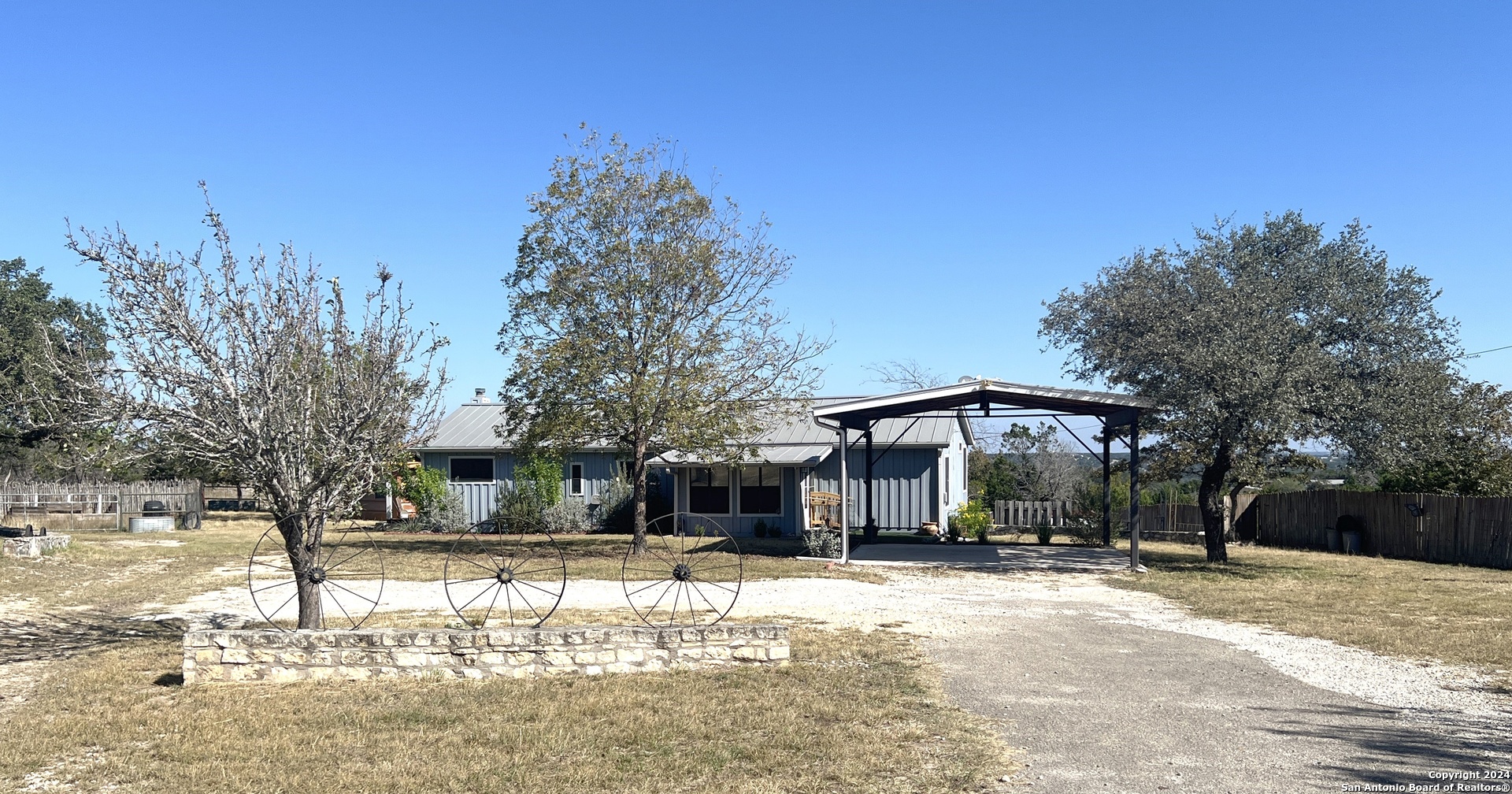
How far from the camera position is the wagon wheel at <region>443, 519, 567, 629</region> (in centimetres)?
1155

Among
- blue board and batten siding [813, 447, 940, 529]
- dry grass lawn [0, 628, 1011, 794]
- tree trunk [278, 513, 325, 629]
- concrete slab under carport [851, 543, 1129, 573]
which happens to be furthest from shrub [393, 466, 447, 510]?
dry grass lawn [0, 628, 1011, 794]

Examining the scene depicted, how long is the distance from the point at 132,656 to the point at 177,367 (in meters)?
3.09

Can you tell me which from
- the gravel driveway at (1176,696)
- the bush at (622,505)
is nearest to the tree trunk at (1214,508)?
the gravel driveway at (1176,696)

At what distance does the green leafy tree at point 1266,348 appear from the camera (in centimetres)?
1648

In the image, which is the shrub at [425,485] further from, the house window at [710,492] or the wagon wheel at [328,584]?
the house window at [710,492]

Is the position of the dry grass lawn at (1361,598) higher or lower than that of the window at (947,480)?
lower

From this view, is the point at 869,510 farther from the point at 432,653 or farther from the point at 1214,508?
the point at 432,653

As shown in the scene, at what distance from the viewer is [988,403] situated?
2011cm

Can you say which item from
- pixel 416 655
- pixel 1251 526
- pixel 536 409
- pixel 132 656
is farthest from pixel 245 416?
pixel 1251 526

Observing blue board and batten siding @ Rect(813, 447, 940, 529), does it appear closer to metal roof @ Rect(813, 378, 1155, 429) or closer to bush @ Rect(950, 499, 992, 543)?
bush @ Rect(950, 499, 992, 543)

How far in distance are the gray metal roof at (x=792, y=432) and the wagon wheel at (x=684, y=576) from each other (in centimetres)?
307

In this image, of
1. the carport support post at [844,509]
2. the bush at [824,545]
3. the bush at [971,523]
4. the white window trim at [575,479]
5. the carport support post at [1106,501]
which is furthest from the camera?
the white window trim at [575,479]

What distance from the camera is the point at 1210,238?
19.2 meters

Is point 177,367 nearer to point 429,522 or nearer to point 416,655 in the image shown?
point 416,655
